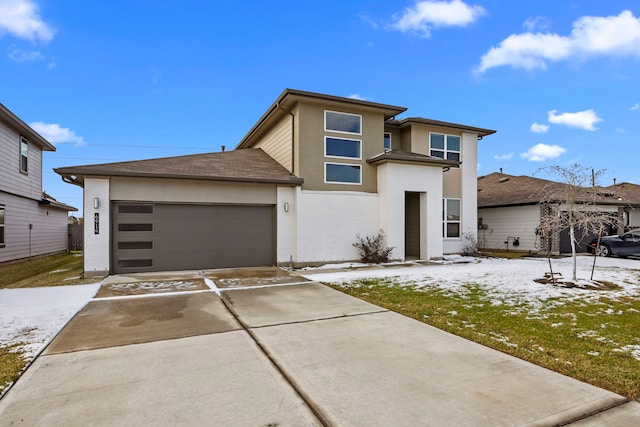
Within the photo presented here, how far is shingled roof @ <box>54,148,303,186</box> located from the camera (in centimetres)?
959

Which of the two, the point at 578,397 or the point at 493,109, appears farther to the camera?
the point at 493,109

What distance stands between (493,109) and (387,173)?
33.3 feet

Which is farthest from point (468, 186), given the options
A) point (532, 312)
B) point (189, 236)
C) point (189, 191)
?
point (189, 236)

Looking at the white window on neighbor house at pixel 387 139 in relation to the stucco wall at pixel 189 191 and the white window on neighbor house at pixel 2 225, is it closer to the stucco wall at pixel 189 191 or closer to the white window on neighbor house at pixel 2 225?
the stucco wall at pixel 189 191

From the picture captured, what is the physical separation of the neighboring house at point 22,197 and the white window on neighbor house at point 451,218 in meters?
17.3

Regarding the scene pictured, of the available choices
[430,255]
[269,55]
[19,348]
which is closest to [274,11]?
[269,55]

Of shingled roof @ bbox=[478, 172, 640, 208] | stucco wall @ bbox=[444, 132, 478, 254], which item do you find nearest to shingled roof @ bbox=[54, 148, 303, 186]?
stucco wall @ bbox=[444, 132, 478, 254]

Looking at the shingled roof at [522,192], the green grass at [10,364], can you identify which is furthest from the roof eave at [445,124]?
the green grass at [10,364]

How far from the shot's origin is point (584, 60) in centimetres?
1396

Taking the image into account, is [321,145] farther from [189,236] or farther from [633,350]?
[633,350]

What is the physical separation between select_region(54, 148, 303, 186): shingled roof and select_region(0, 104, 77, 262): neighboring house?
5144mm

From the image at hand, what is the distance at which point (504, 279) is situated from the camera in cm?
884

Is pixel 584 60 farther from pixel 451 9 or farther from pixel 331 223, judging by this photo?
pixel 331 223

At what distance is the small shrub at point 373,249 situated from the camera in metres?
12.1
